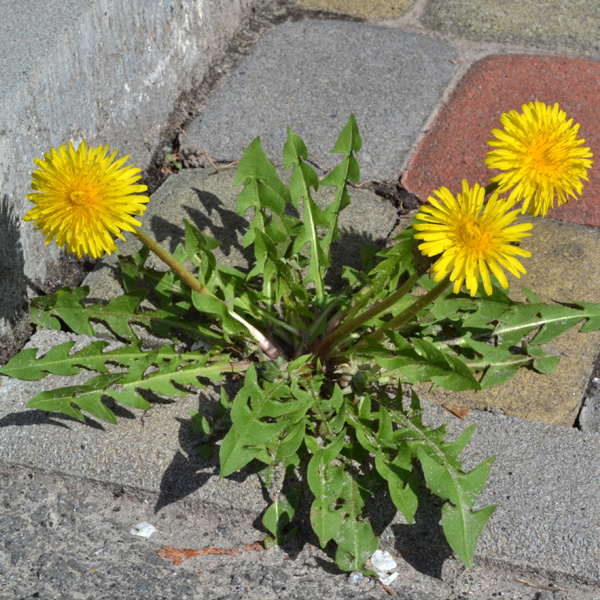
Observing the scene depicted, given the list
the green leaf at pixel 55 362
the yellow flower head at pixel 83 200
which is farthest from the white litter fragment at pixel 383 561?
the yellow flower head at pixel 83 200

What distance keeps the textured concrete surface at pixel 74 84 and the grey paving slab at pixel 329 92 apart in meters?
0.21

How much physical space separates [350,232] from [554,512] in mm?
1057

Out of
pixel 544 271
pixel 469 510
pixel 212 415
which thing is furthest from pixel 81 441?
pixel 544 271

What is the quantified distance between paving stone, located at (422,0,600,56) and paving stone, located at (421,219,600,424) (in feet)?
3.85

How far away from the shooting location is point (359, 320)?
6.17 ft

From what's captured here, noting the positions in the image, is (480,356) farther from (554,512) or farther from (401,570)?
(401,570)

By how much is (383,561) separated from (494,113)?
176 cm

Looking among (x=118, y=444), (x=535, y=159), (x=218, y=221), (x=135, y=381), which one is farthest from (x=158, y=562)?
(x=535, y=159)

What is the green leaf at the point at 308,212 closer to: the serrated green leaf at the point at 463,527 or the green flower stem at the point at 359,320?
the green flower stem at the point at 359,320

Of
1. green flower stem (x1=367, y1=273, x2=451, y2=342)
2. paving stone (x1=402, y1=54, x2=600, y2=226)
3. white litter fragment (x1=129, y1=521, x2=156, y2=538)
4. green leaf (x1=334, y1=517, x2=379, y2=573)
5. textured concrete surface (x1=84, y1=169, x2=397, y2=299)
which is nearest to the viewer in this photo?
green flower stem (x1=367, y1=273, x2=451, y2=342)

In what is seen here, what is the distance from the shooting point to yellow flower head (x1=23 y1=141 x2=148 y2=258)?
162 centimetres

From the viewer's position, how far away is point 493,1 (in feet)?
11.3

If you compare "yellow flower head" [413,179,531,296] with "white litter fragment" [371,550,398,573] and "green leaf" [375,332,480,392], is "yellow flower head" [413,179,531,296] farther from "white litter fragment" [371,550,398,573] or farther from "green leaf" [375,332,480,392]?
"white litter fragment" [371,550,398,573]

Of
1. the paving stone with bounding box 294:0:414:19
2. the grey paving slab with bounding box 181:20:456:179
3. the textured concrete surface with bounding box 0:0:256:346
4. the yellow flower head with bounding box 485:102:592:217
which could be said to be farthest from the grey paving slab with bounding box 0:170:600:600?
the paving stone with bounding box 294:0:414:19
